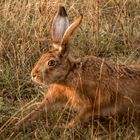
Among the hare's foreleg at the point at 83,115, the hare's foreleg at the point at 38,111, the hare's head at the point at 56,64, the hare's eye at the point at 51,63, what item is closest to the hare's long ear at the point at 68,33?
the hare's head at the point at 56,64

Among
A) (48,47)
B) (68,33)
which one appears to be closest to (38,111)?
(68,33)

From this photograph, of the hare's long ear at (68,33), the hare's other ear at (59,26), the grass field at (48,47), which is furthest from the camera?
the hare's other ear at (59,26)

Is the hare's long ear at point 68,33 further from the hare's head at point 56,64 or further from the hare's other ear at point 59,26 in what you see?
the hare's other ear at point 59,26

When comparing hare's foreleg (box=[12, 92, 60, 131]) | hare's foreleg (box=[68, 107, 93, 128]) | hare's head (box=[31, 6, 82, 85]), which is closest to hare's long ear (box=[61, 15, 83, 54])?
hare's head (box=[31, 6, 82, 85])

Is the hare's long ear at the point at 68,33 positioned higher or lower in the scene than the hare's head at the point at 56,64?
higher

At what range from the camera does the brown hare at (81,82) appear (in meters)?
6.18

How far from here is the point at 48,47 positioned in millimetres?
7344

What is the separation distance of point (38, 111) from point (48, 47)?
4.05ft

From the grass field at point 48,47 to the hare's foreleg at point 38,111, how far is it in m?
0.06

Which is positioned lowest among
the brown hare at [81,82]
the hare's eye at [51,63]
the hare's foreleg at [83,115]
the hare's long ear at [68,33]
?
the hare's foreleg at [83,115]

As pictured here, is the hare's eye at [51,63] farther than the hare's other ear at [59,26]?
No

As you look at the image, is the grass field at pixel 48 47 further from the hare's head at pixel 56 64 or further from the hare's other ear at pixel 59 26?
the hare's other ear at pixel 59 26

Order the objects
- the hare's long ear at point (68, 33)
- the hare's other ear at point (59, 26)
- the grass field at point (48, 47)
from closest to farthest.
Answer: the grass field at point (48, 47) → the hare's long ear at point (68, 33) → the hare's other ear at point (59, 26)

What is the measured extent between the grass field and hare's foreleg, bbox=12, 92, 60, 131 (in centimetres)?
6
